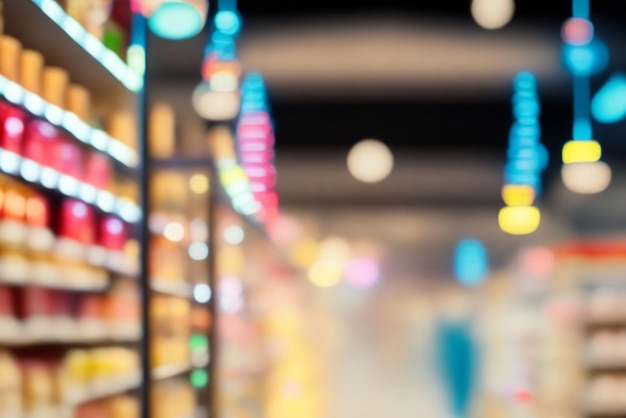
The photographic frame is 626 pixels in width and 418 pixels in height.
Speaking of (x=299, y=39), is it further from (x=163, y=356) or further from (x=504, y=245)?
(x=504, y=245)

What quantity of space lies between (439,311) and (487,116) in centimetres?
620

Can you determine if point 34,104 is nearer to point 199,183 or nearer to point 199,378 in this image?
point 199,183

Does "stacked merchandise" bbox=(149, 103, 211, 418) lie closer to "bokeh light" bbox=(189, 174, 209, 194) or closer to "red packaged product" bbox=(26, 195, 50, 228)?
"bokeh light" bbox=(189, 174, 209, 194)

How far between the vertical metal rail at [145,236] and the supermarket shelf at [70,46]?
4.7 inches

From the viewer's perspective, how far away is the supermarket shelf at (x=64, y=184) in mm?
4105

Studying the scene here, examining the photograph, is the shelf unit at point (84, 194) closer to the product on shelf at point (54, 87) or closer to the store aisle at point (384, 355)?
the product on shelf at point (54, 87)

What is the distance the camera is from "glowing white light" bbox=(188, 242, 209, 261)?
6449 mm

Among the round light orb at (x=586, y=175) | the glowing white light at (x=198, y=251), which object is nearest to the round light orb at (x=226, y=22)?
the glowing white light at (x=198, y=251)

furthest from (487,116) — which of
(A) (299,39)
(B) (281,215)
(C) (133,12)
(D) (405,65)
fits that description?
(C) (133,12)

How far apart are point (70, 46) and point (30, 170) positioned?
690 mm

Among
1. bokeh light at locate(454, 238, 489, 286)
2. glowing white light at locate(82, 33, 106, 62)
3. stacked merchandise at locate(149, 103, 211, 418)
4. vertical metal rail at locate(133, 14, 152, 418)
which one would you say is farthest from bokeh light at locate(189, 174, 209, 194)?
bokeh light at locate(454, 238, 489, 286)

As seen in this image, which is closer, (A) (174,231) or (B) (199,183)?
(B) (199,183)

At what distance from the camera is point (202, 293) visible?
6594 millimetres

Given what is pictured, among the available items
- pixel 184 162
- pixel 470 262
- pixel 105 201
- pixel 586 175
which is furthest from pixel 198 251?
pixel 470 262
